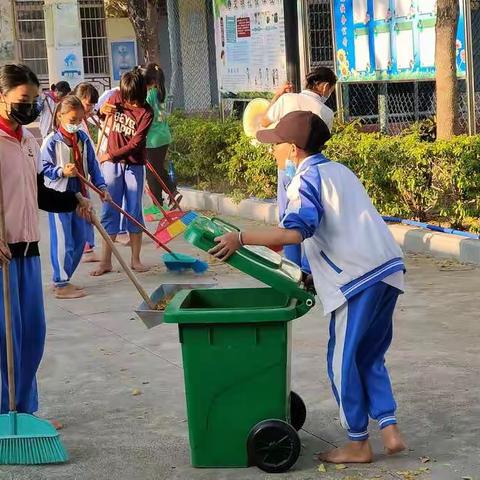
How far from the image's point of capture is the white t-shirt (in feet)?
21.5

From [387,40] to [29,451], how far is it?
6474mm

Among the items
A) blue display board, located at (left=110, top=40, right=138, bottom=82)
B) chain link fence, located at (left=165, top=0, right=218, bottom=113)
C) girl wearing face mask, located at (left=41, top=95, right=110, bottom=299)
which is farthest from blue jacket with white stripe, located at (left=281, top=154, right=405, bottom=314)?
blue display board, located at (left=110, top=40, right=138, bottom=82)

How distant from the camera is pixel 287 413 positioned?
4414 millimetres

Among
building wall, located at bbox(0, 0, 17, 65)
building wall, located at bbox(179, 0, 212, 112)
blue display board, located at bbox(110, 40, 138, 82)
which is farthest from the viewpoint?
blue display board, located at bbox(110, 40, 138, 82)

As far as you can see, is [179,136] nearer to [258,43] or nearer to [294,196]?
[258,43]

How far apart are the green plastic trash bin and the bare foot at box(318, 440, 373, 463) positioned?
0.18m

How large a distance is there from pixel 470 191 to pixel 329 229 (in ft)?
14.5

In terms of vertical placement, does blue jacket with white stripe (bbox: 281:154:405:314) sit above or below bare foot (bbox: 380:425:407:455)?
above

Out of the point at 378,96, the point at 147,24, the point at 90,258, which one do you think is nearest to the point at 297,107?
the point at 90,258

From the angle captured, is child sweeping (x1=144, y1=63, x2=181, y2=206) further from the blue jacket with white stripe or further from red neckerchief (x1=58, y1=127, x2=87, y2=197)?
the blue jacket with white stripe

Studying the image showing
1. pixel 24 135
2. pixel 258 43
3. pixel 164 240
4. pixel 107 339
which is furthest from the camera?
pixel 258 43

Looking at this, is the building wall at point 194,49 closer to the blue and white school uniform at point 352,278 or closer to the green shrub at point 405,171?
the green shrub at point 405,171

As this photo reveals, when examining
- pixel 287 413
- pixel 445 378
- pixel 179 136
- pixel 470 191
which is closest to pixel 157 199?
pixel 179 136

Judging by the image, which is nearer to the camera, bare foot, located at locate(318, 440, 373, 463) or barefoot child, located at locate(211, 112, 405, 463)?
barefoot child, located at locate(211, 112, 405, 463)
